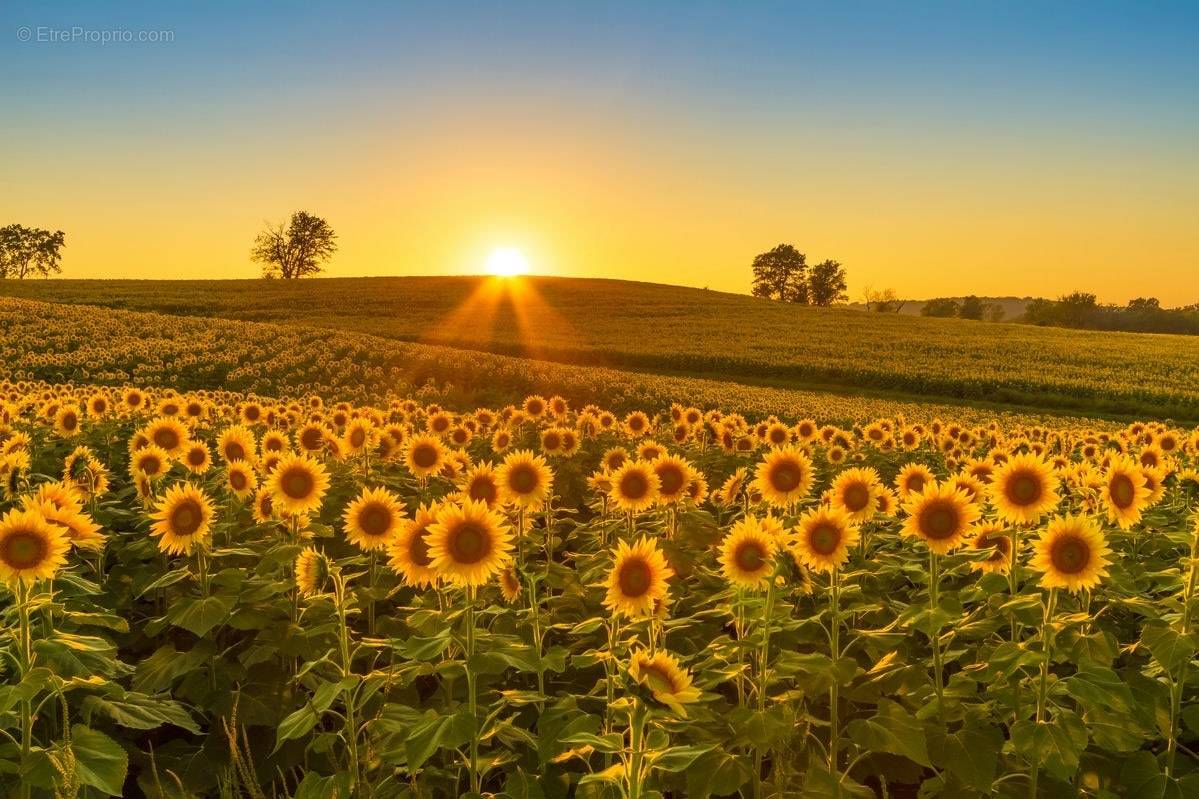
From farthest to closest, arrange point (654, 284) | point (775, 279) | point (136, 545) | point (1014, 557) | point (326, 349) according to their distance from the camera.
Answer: point (775, 279)
point (654, 284)
point (326, 349)
point (136, 545)
point (1014, 557)

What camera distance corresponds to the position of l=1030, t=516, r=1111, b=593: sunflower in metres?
3.89

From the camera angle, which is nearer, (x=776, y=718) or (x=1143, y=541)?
(x=776, y=718)

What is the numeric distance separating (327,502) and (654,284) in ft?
310

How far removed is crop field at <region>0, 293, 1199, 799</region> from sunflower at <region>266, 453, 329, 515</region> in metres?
0.02

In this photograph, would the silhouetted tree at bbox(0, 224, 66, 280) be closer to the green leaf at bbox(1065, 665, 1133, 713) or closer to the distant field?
the distant field

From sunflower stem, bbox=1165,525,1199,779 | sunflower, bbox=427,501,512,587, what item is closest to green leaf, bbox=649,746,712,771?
sunflower, bbox=427,501,512,587

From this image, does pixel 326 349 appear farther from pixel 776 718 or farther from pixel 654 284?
pixel 654 284

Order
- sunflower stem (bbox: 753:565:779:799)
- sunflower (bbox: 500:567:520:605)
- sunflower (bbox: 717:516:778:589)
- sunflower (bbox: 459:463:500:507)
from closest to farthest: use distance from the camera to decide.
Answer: sunflower stem (bbox: 753:565:779:799), sunflower (bbox: 717:516:778:589), sunflower (bbox: 500:567:520:605), sunflower (bbox: 459:463:500:507)

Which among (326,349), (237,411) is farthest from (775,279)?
Result: (237,411)

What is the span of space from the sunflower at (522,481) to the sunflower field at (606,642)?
2 cm

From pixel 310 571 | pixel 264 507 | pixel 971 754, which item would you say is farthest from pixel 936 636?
pixel 264 507

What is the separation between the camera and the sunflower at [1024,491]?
174 inches

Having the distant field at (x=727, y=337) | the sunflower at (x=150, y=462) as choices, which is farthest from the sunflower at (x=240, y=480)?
the distant field at (x=727, y=337)

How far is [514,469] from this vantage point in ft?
17.1
